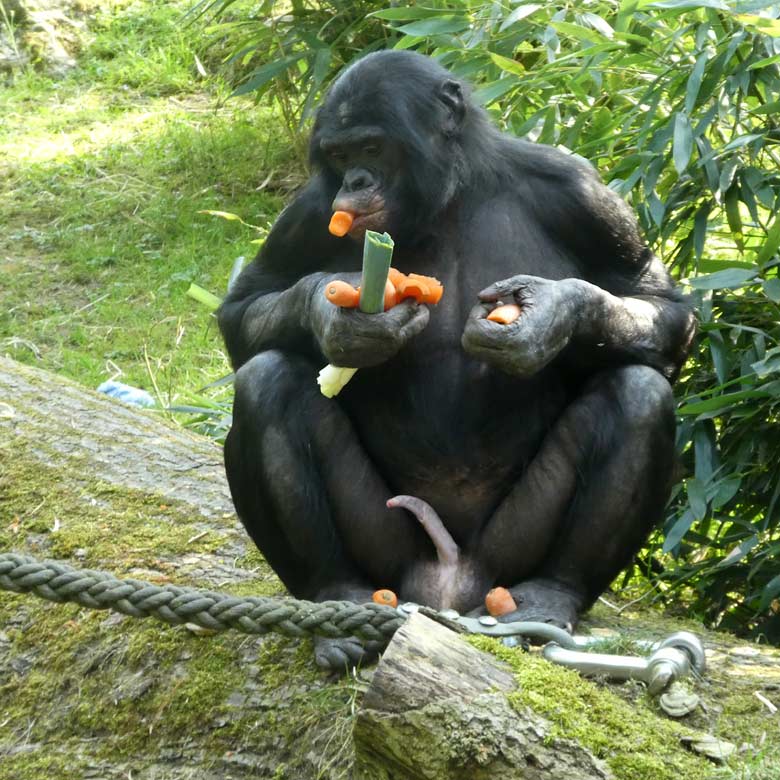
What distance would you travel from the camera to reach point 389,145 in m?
4.05

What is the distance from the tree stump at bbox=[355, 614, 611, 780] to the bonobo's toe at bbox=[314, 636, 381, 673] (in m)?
0.58

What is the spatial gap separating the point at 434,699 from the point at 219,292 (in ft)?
21.0

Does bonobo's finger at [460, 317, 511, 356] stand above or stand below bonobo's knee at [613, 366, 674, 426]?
above

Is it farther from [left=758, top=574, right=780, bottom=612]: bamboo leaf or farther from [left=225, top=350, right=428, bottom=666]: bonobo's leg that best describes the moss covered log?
[left=758, top=574, right=780, bottom=612]: bamboo leaf

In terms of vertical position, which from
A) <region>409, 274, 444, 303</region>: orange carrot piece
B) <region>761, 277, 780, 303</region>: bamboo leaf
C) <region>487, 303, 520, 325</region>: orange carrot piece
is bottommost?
<region>761, 277, 780, 303</region>: bamboo leaf

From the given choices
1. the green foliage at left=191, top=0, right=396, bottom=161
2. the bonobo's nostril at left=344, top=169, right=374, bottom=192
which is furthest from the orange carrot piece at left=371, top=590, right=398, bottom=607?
the green foliage at left=191, top=0, right=396, bottom=161

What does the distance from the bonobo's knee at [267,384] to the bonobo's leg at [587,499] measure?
73 cm

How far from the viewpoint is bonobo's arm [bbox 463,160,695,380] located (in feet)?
12.1

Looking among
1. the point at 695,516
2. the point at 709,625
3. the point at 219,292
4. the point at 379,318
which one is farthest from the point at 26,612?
the point at 219,292

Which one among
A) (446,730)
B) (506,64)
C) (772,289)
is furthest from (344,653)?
(506,64)

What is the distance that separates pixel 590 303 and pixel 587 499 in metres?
0.57

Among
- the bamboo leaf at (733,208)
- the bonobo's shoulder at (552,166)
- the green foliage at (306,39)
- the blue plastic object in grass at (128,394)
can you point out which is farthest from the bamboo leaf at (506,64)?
the blue plastic object in grass at (128,394)

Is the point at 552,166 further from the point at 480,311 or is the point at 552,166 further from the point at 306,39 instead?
the point at 306,39

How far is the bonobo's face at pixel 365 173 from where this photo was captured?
13.1 ft
